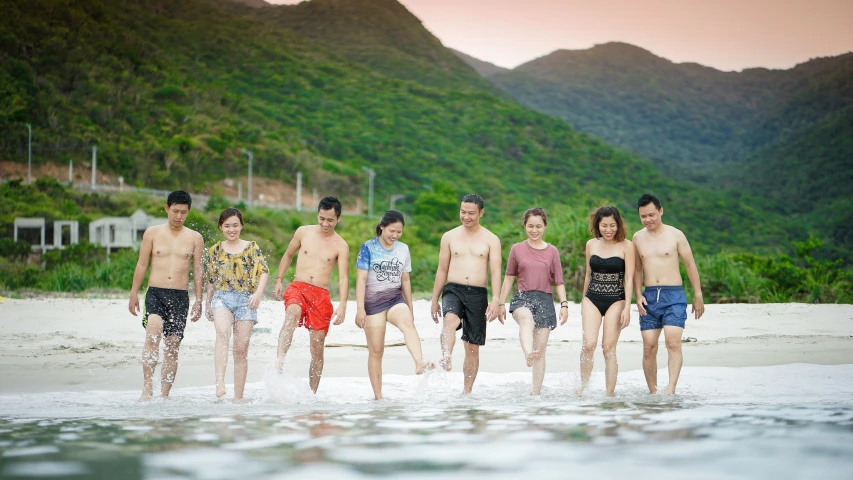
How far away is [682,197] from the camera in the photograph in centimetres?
7038

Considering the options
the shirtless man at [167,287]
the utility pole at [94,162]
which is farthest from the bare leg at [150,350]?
the utility pole at [94,162]

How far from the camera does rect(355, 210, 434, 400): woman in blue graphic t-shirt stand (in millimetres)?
6621

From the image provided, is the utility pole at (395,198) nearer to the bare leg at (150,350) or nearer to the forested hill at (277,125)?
the forested hill at (277,125)

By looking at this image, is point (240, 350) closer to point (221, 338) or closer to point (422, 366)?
point (221, 338)

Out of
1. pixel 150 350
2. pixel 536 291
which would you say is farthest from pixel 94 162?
pixel 536 291

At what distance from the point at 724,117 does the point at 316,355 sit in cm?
10130

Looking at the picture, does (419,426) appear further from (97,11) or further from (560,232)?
(97,11)

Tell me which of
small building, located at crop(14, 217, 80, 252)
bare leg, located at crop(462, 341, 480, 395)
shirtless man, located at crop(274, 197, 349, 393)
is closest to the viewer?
shirtless man, located at crop(274, 197, 349, 393)

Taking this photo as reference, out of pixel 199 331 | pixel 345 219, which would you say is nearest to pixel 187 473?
pixel 199 331

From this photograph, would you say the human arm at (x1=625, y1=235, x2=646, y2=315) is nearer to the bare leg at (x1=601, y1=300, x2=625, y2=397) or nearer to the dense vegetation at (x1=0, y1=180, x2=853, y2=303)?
the bare leg at (x1=601, y1=300, x2=625, y2=397)

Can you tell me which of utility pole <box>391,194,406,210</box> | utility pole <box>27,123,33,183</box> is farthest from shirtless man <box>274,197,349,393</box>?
utility pole <box>391,194,406,210</box>

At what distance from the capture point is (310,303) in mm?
6789

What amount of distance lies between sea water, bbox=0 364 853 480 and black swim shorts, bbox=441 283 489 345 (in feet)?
1.64

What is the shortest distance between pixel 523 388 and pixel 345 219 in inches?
1928
